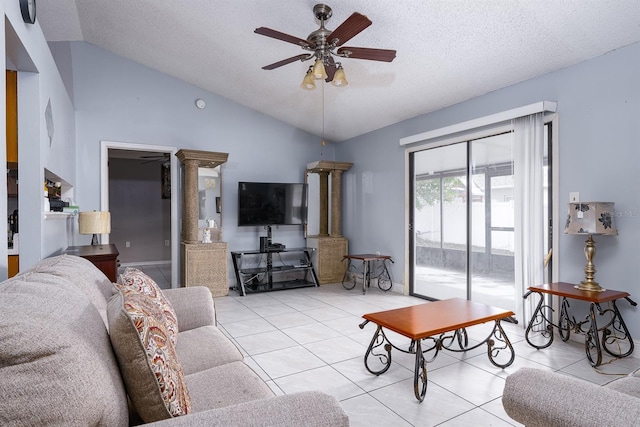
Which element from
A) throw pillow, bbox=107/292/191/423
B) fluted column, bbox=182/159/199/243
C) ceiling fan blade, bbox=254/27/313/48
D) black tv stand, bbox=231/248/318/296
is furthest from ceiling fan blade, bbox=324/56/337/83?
black tv stand, bbox=231/248/318/296

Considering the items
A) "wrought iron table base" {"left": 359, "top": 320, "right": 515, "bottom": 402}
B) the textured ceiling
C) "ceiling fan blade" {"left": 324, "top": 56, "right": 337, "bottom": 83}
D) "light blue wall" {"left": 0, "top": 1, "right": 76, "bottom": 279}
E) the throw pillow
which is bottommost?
"wrought iron table base" {"left": 359, "top": 320, "right": 515, "bottom": 402}

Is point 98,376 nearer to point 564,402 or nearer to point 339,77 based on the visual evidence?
point 564,402

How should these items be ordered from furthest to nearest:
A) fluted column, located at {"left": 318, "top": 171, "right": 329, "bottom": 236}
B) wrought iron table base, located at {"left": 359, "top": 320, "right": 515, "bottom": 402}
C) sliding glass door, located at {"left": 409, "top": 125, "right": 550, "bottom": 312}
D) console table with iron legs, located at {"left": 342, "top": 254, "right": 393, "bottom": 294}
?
fluted column, located at {"left": 318, "top": 171, "right": 329, "bottom": 236}, console table with iron legs, located at {"left": 342, "top": 254, "right": 393, "bottom": 294}, sliding glass door, located at {"left": 409, "top": 125, "right": 550, "bottom": 312}, wrought iron table base, located at {"left": 359, "top": 320, "right": 515, "bottom": 402}

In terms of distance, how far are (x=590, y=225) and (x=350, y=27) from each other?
2.39 metres

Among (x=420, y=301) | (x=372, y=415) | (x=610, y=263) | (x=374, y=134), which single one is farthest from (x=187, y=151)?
(x=610, y=263)

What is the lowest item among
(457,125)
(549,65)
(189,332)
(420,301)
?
(420,301)

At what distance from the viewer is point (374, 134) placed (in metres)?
5.68

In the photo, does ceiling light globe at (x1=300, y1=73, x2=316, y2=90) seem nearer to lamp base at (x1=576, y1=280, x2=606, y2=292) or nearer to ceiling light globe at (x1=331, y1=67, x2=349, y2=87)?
ceiling light globe at (x1=331, y1=67, x2=349, y2=87)

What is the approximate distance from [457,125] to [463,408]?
3.02m

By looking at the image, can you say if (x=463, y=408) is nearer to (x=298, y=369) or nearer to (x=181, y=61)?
(x=298, y=369)

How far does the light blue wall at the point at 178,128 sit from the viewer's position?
488cm

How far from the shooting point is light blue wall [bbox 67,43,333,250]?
16.0 ft

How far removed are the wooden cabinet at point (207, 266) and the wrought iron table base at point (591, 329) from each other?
3.78 metres

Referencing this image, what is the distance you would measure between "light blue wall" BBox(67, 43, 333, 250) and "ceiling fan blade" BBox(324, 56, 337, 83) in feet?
9.74
